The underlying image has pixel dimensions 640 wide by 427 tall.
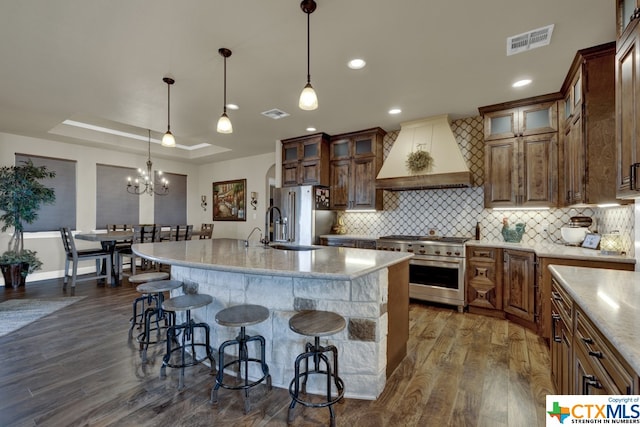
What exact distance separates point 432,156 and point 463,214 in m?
1.02

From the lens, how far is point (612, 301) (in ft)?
4.32

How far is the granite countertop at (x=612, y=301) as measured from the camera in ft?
3.04

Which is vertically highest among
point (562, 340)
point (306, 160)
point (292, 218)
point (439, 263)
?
point (306, 160)

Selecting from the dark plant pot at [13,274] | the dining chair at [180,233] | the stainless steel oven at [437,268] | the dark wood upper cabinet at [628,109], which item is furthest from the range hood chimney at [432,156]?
the dark plant pot at [13,274]

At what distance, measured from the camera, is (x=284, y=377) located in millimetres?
2172

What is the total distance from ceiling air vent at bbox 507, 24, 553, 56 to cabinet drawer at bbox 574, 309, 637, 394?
2.20 meters

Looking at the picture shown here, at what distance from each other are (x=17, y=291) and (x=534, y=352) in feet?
23.9

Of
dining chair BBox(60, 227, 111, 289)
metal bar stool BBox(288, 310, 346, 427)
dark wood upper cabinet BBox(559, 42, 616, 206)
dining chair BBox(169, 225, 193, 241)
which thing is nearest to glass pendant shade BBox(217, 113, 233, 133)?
metal bar stool BBox(288, 310, 346, 427)

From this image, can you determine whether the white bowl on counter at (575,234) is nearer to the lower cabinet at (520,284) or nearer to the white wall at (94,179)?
the lower cabinet at (520,284)

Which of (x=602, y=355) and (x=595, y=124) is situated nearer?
(x=602, y=355)

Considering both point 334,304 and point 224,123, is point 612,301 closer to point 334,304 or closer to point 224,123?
point 334,304

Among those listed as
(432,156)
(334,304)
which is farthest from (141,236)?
(432,156)

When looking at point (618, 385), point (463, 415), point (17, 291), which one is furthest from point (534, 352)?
point (17, 291)

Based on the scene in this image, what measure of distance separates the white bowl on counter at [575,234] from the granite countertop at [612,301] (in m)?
1.54
